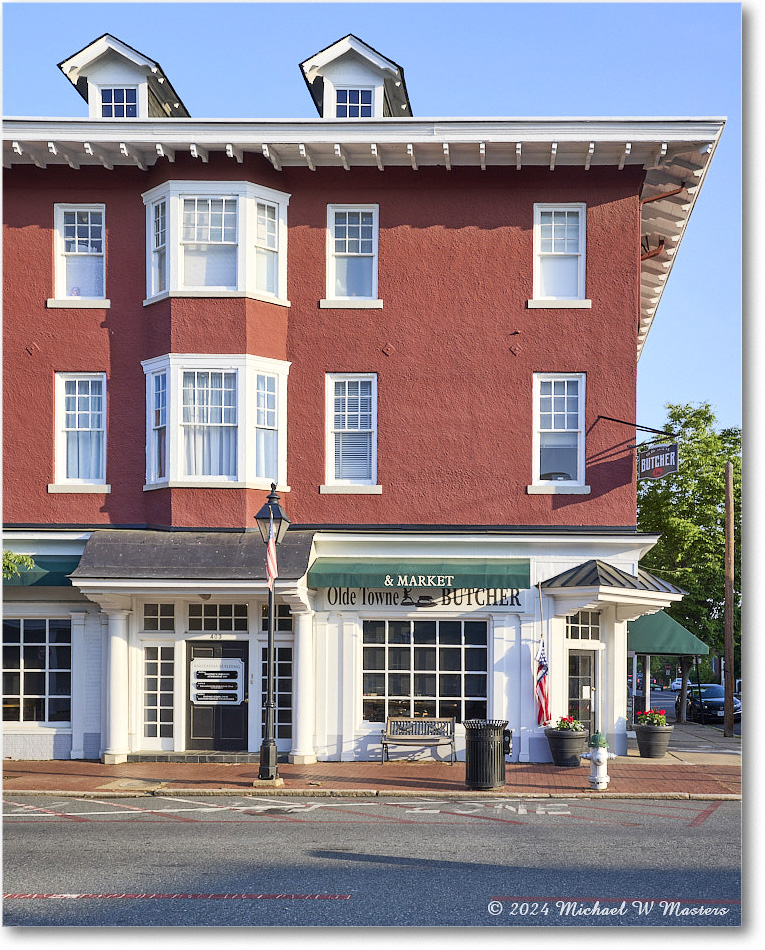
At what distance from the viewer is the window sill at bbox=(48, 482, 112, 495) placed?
2066cm


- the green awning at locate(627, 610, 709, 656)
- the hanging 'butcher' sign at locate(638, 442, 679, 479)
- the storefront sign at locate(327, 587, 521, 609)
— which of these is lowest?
the green awning at locate(627, 610, 709, 656)

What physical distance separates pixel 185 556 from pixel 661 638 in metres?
11.3

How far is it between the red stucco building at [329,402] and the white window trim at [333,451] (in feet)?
0.16

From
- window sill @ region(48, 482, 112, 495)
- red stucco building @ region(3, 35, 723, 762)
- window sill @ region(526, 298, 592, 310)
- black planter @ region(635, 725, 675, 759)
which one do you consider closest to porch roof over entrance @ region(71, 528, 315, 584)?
red stucco building @ region(3, 35, 723, 762)

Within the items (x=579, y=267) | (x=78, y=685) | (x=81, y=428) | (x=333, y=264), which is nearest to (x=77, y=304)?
(x=81, y=428)

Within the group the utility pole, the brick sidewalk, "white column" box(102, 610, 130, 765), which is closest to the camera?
the brick sidewalk

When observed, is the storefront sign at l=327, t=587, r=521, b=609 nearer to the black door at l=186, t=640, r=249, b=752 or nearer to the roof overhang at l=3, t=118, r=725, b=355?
the black door at l=186, t=640, r=249, b=752

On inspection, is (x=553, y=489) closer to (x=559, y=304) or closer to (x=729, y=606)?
(x=559, y=304)

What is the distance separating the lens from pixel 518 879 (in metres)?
10.9

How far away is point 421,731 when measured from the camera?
1995 cm

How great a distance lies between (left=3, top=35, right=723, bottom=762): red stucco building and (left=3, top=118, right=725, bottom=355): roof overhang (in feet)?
0.18

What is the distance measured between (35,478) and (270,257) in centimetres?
598

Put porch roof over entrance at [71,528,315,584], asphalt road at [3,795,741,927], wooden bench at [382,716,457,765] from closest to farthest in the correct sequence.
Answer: asphalt road at [3,795,741,927] → porch roof over entrance at [71,528,315,584] → wooden bench at [382,716,457,765]

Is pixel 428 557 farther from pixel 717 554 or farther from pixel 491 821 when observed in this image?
pixel 717 554
